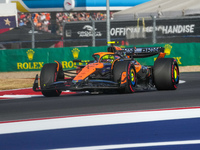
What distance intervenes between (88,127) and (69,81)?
3.80 m

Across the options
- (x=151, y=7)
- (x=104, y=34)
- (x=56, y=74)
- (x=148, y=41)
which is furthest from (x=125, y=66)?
(x=151, y=7)

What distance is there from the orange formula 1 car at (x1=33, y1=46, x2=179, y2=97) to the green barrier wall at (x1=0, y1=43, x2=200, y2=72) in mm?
10757

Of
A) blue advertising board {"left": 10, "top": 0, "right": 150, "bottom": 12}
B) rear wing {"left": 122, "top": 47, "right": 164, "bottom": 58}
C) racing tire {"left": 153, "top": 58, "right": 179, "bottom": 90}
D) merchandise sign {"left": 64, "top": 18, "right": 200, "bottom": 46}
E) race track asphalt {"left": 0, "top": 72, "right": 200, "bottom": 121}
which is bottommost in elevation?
race track asphalt {"left": 0, "top": 72, "right": 200, "bottom": 121}

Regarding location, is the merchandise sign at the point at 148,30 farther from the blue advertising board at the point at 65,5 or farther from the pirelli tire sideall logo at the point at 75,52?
the blue advertising board at the point at 65,5

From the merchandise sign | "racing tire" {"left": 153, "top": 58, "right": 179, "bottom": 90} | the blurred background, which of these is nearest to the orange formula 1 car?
"racing tire" {"left": 153, "top": 58, "right": 179, "bottom": 90}

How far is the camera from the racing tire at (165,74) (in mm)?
10680

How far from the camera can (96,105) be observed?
862 centimetres

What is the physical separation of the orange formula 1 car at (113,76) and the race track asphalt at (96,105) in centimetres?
29

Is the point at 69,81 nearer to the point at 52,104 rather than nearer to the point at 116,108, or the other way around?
the point at 52,104

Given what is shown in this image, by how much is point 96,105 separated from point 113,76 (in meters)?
1.63

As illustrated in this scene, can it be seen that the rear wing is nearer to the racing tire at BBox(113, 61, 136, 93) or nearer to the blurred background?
the racing tire at BBox(113, 61, 136, 93)

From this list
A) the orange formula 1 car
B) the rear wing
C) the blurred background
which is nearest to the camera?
the orange formula 1 car

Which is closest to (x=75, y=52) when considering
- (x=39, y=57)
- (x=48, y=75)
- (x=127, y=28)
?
(x=39, y=57)

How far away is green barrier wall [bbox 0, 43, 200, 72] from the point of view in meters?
22.2
